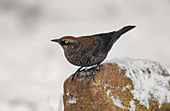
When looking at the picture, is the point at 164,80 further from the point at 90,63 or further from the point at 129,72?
the point at 90,63

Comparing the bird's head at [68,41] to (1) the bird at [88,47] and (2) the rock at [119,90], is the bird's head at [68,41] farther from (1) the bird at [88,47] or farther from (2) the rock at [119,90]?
(2) the rock at [119,90]

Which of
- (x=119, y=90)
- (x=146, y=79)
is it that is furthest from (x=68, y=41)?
(x=146, y=79)

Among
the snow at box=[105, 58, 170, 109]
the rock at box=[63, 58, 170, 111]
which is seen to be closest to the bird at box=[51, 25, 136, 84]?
the rock at box=[63, 58, 170, 111]

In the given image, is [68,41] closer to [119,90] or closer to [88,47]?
[88,47]

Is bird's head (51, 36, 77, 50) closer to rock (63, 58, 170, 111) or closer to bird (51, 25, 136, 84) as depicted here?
bird (51, 25, 136, 84)

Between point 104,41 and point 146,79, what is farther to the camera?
point 146,79

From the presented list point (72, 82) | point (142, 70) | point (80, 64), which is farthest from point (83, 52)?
point (142, 70)

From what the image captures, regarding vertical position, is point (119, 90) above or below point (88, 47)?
below
